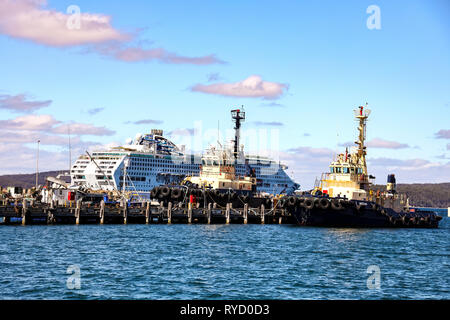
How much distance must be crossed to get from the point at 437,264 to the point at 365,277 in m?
10.7

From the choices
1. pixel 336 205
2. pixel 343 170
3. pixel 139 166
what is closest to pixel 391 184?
pixel 343 170

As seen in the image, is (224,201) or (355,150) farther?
(224,201)

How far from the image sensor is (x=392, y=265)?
3997 cm

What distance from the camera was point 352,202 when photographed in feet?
223

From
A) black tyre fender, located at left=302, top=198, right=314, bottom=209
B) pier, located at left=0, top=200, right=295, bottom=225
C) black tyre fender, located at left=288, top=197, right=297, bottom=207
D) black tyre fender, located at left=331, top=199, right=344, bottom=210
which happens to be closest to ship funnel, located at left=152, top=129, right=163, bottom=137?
pier, located at left=0, top=200, right=295, bottom=225

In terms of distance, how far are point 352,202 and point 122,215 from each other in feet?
88.7

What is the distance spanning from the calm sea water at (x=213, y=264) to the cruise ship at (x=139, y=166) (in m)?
55.9

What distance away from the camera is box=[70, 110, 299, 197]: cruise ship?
400 feet

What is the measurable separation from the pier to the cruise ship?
2977 cm

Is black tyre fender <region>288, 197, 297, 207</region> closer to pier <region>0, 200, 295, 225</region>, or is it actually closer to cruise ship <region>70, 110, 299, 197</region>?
pier <region>0, 200, 295, 225</region>

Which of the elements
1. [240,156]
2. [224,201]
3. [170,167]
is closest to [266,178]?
[170,167]

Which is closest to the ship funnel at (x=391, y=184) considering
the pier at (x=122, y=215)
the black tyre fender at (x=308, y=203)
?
the pier at (x=122, y=215)

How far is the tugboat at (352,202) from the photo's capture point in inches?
2680

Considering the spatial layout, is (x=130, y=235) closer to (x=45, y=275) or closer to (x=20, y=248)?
(x=20, y=248)
